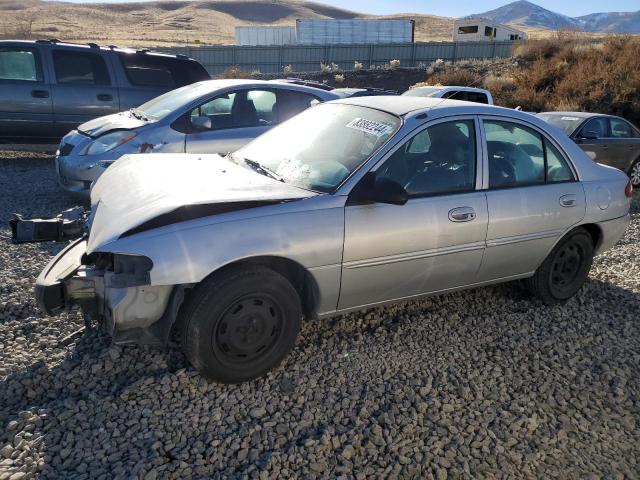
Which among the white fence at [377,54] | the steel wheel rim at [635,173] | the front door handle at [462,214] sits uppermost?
the white fence at [377,54]

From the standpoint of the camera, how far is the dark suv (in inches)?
349

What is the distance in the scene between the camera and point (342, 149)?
3.73 metres

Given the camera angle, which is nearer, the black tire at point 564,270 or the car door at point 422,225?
the car door at point 422,225

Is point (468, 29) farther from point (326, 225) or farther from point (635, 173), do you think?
point (326, 225)

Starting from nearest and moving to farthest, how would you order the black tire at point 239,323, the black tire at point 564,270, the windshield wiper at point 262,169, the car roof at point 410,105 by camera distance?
the black tire at point 239,323 → the windshield wiper at point 262,169 → the car roof at point 410,105 → the black tire at point 564,270

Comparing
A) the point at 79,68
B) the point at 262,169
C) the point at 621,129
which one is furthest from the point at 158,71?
the point at 621,129

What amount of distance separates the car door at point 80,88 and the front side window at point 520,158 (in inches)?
276

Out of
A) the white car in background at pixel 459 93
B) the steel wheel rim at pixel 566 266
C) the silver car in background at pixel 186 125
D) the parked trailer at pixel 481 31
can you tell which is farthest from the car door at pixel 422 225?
the parked trailer at pixel 481 31

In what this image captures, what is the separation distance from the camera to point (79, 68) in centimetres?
906

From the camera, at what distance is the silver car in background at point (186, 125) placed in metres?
6.43

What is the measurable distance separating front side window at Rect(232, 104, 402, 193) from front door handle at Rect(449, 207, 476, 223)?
68cm

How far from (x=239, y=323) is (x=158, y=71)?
7473 mm

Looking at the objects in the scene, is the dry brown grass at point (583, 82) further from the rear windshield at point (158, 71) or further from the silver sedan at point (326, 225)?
the silver sedan at point (326, 225)

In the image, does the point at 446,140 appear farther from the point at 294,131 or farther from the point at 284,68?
the point at 284,68
